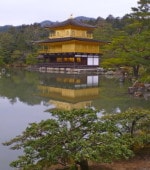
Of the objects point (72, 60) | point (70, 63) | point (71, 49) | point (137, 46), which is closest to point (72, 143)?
point (137, 46)

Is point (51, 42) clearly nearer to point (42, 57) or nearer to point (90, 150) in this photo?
point (42, 57)

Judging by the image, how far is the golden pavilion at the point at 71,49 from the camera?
109 ft

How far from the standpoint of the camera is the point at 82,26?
116ft

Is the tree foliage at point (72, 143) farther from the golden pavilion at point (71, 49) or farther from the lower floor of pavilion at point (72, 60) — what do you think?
the lower floor of pavilion at point (72, 60)

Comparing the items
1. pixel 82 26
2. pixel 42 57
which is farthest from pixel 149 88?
pixel 42 57

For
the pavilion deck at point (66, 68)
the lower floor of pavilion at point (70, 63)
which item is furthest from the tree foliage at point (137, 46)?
the lower floor of pavilion at point (70, 63)

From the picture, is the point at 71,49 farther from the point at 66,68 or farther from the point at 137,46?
the point at 137,46

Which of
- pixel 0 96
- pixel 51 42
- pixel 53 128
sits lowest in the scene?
pixel 0 96

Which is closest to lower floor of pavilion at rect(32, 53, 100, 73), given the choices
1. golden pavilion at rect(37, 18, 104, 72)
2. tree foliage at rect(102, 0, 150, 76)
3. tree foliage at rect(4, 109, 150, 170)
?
golden pavilion at rect(37, 18, 104, 72)

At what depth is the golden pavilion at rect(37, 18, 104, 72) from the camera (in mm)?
33188

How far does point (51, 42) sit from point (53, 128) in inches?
1251

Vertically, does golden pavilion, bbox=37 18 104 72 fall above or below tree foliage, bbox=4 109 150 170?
above

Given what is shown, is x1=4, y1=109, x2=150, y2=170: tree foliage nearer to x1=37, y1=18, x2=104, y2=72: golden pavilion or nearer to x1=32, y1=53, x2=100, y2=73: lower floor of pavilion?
x1=32, y1=53, x2=100, y2=73: lower floor of pavilion

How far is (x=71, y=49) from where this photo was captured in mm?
33438
